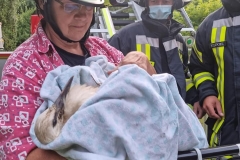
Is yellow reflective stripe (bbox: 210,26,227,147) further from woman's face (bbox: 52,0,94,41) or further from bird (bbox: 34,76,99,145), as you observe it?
bird (bbox: 34,76,99,145)

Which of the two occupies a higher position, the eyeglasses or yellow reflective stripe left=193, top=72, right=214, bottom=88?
the eyeglasses

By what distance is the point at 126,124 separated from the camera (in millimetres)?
1361

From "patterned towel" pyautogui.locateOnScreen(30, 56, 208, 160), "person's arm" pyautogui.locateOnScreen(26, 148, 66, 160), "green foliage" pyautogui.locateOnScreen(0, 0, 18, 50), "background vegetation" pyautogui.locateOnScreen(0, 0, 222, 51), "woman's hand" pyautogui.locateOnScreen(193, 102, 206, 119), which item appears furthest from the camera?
"green foliage" pyautogui.locateOnScreen(0, 0, 18, 50)

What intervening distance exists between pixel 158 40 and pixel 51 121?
192cm

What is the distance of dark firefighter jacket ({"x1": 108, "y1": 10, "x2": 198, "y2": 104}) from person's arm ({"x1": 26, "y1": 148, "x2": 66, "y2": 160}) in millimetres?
1707

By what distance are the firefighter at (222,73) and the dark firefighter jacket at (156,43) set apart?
1.04ft

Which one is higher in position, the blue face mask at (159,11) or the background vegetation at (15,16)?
the blue face mask at (159,11)

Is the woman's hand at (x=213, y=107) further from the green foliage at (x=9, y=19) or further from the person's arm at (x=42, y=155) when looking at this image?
the green foliage at (x=9, y=19)

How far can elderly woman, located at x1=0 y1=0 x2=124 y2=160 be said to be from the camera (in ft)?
5.13

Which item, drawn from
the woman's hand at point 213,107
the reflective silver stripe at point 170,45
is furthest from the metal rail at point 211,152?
the reflective silver stripe at point 170,45

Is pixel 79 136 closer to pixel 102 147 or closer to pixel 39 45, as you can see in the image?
pixel 102 147

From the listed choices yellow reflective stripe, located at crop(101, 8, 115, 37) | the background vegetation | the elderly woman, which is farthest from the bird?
the background vegetation

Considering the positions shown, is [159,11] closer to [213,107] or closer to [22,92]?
[213,107]

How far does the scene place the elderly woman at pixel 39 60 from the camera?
1563mm
